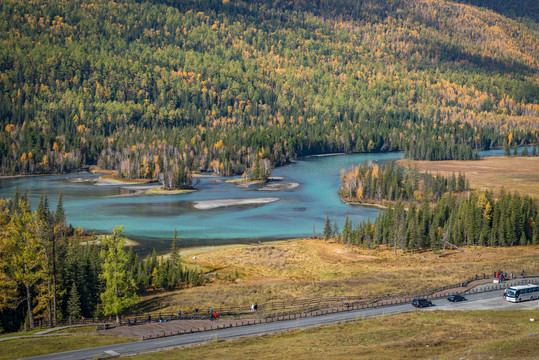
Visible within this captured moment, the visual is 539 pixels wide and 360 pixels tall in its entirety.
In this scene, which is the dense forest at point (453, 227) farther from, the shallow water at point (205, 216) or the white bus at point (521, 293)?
the white bus at point (521, 293)

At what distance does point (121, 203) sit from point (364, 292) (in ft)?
398

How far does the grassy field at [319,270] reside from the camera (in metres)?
83.0

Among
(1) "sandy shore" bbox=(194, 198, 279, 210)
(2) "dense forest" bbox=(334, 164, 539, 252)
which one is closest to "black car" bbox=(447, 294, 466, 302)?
(2) "dense forest" bbox=(334, 164, 539, 252)

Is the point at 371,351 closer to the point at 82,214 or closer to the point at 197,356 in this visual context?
the point at 197,356

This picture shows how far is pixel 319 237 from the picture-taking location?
449ft

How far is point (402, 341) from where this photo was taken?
54531 mm

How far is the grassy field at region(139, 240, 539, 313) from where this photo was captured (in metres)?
83.0

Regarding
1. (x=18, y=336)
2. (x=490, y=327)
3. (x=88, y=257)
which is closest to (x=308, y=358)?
(x=490, y=327)

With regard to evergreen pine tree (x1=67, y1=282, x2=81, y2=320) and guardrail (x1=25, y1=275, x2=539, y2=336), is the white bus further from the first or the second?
evergreen pine tree (x1=67, y1=282, x2=81, y2=320)

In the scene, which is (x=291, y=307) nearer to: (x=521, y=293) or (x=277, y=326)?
(x=277, y=326)

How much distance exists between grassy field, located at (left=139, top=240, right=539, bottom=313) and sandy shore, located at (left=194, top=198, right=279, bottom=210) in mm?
57199

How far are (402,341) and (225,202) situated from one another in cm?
13854

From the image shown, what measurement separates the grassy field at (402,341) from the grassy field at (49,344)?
8.57 meters

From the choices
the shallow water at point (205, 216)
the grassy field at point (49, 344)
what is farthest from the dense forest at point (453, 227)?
the grassy field at point (49, 344)
